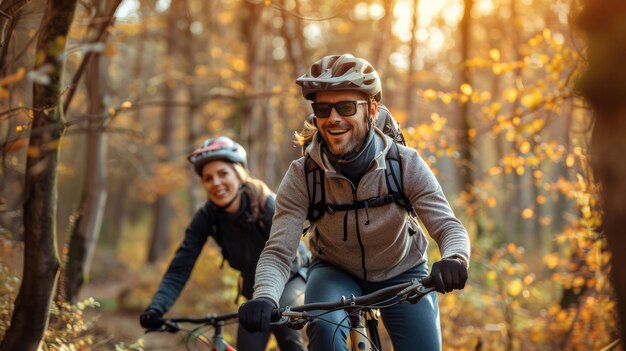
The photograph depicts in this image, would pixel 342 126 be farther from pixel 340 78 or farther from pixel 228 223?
pixel 228 223

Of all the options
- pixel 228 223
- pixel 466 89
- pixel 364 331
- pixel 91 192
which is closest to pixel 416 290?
pixel 364 331

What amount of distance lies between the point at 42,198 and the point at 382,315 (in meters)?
2.54

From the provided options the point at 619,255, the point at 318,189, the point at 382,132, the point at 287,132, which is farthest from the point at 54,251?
the point at 287,132

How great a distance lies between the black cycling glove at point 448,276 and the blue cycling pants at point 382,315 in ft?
2.00

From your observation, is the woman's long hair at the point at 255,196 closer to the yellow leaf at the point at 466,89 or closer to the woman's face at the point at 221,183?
the woman's face at the point at 221,183

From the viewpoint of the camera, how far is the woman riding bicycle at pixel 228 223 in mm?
6242

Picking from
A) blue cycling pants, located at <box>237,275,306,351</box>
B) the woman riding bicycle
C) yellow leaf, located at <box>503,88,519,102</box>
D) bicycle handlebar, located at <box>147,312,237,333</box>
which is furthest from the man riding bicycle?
yellow leaf, located at <box>503,88,519,102</box>

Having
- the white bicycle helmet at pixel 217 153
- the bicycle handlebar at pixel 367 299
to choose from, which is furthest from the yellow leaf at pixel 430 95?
the bicycle handlebar at pixel 367 299

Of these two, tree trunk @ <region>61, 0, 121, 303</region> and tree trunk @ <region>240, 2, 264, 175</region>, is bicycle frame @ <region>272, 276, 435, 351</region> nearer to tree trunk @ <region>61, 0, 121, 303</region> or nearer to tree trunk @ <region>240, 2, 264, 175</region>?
tree trunk @ <region>61, 0, 121, 303</region>

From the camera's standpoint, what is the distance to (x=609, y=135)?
2.78 metres

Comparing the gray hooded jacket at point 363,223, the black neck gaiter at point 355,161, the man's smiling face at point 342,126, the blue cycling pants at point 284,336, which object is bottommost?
the blue cycling pants at point 284,336

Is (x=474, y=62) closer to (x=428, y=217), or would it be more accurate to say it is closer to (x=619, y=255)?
(x=428, y=217)

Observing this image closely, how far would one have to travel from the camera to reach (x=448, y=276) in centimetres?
371

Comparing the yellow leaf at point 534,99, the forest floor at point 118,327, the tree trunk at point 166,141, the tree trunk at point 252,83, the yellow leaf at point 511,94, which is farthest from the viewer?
the tree trunk at point 166,141
